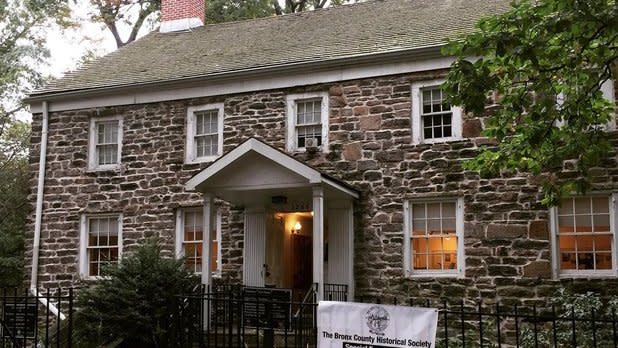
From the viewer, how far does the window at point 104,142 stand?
51.5ft

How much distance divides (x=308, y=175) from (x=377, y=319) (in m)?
4.76

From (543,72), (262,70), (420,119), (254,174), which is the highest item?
(262,70)

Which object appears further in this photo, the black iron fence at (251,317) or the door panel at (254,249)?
the door panel at (254,249)

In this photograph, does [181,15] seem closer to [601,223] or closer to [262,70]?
[262,70]

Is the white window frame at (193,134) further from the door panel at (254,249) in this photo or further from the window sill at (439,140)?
the window sill at (439,140)

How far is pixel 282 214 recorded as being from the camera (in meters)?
14.3

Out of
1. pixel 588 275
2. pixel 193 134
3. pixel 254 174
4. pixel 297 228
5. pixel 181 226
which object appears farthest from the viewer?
pixel 193 134

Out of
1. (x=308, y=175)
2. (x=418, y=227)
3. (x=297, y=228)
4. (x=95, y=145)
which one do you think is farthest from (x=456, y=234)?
(x=95, y=145)

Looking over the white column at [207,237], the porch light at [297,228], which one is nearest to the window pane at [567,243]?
the porch light at [297,228]

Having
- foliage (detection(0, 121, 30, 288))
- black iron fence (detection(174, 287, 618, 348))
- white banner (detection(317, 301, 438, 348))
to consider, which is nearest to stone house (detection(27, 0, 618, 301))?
black iron fence (detection(174, 287, 618, 348))

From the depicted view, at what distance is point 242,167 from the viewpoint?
40.9 ft

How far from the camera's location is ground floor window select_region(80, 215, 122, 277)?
1537cm

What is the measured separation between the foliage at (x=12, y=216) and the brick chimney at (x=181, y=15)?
28.2 feet

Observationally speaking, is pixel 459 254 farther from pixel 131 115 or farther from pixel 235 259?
pixel 131 115
